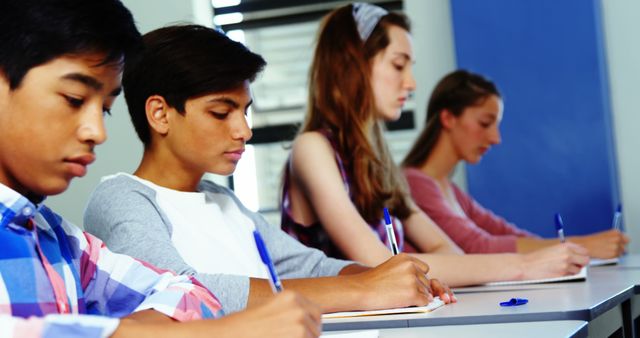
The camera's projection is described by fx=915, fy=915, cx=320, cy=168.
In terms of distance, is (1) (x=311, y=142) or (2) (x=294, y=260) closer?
(2) (x=294, y=260)

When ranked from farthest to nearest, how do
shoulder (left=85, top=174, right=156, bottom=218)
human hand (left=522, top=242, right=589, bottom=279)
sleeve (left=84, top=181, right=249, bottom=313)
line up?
human hand (left=522, top=242, right=589, bottom=279), shoulder (left=85, top=174, right=156, bottom=218), sleeve (left=84, top=181, right=249, bottom=313)

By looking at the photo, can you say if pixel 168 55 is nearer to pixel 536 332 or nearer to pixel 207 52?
pixel 207 52

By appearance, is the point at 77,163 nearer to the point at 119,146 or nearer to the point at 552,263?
the point at 552,263

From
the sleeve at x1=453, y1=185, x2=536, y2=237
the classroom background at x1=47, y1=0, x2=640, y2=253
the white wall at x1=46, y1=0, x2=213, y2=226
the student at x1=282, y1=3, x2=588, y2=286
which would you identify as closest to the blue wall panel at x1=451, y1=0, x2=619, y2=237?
the classroom background at x1=47, y1=0, x2=640, y2=253

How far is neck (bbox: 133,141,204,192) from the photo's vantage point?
1.81 meters

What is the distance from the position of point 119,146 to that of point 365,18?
207cm

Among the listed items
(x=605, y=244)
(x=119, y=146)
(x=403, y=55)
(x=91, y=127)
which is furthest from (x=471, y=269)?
(x=119, y=146)

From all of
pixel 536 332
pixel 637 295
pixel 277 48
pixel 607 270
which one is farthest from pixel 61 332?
pixel 277 48

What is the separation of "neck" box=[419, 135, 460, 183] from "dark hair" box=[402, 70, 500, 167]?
2cm

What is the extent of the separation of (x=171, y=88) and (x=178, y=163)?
15cm

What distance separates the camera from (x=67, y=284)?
3.73 ft

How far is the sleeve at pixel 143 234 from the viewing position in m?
1.50

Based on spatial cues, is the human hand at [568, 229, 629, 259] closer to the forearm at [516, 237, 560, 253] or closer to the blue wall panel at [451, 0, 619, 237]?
the forearm at [516, 237, 560, 253]

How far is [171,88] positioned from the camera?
70.4 inches
